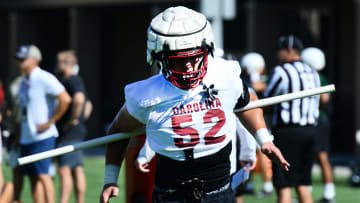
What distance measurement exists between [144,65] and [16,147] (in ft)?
33.9

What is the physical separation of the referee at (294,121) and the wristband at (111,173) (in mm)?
3070

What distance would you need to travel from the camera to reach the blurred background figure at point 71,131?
856cm

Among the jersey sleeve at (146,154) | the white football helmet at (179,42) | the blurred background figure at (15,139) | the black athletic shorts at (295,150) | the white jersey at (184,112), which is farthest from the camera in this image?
the blurred background figure at (15,139)

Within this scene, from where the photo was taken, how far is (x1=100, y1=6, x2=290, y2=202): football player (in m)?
4.09

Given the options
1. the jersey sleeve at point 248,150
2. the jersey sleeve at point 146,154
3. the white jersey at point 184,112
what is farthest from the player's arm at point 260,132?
the jersey sleeve at point 248,150

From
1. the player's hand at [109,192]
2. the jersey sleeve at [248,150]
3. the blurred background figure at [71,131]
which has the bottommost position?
the blurred background figure at [71,131]

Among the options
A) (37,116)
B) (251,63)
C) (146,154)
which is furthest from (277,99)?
(251,63)

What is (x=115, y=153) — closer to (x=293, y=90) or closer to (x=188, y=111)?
(x=188, y=111)

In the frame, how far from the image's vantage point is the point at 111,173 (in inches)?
175

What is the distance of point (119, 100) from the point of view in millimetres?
18969

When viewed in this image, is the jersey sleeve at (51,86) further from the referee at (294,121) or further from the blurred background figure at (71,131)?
the referee at (294,121)

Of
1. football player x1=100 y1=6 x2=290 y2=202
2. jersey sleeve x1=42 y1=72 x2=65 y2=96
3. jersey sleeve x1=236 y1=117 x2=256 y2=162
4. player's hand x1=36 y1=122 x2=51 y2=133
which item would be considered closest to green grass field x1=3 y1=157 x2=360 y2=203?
player's hand x1=36 y1=122 x2=51 y2=133

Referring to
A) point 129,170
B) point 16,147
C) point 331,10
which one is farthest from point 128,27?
point 129,170

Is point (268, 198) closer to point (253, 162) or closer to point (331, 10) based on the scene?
point (253, 162)
